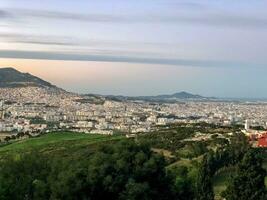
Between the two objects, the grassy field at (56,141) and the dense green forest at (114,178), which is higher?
the dense green forest at (114,178)

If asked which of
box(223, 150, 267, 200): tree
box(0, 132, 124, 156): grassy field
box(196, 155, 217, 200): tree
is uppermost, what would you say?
box(223, 150, 267, 200): tree

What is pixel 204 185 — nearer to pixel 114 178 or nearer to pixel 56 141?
pixel 114 178

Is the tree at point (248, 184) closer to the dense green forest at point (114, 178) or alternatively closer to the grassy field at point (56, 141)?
the dense green forest at point (114, 178)

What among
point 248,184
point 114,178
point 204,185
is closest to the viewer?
point 114,178

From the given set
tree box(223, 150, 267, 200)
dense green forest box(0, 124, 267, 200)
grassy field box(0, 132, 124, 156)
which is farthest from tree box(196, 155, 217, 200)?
grassy field box(0, 132, 124, 156)

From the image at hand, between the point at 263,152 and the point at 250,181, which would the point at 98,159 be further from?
the point at 263,152

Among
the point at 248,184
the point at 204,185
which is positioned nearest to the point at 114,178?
the point at 248,184

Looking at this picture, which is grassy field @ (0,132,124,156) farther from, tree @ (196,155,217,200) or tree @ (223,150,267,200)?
tree @ (223,150,267,200)

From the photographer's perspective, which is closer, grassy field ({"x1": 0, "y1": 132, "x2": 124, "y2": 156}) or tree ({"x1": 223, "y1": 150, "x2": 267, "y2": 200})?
tree ({"x1": 223, "y1": 150, "x2": 267, "y2": 200})

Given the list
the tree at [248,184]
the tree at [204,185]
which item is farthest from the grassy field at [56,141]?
the tree at [248,184]
